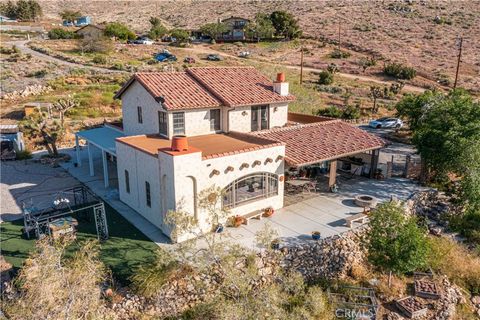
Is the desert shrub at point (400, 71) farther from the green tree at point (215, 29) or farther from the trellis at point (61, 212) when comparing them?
the trellis at point (61, 212)

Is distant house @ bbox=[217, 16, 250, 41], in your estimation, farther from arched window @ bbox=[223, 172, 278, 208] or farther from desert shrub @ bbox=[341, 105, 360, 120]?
arched window @ bbox=[223, 172, 278, 208]

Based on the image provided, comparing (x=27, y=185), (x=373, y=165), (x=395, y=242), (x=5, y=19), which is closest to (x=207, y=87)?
(x=373, y=165)

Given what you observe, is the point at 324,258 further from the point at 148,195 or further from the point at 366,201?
the point at 148,195

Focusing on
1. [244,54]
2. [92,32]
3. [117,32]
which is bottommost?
[244,54]

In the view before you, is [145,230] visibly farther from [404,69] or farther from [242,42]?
[242,42]

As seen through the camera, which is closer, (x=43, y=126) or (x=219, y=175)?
(x=219, y=175)

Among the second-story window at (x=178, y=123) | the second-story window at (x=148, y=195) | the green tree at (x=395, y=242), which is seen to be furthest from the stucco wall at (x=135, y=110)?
the green tree at (x=395, y=242)
